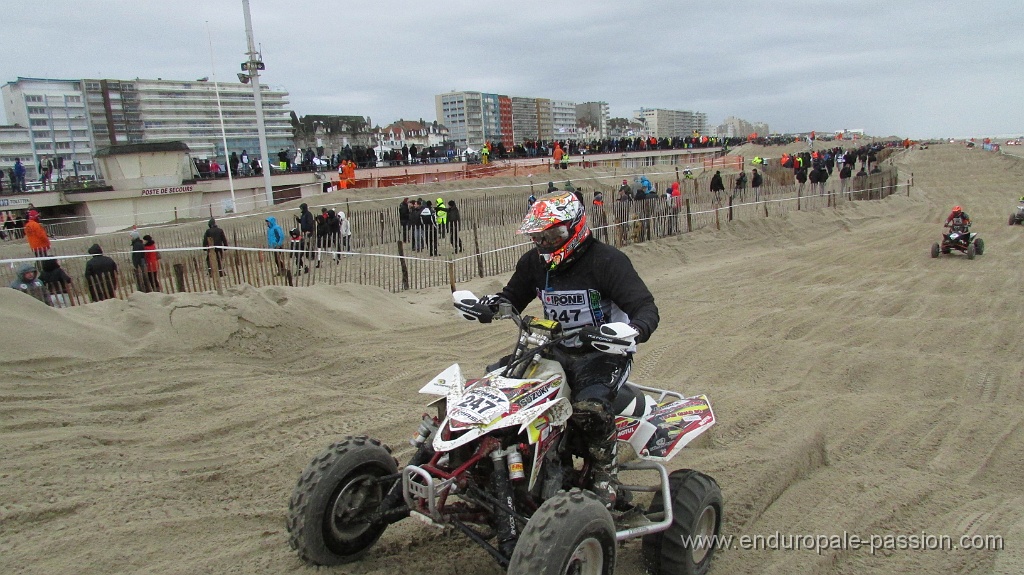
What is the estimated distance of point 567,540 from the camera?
9.17 feet

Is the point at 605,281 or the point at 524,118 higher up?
the point at 524,118

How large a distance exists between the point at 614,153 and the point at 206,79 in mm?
33926

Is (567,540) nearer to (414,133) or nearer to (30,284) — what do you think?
(30,284)

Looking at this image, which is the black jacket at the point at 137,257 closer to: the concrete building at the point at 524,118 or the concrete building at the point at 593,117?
the concrete building at the point at 524,118

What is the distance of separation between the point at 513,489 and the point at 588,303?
127 cm

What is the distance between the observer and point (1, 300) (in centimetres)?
659

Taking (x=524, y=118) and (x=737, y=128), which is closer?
(x=524, y=118)

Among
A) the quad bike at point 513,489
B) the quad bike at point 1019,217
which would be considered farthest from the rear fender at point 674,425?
the quad bike at point 1019,217

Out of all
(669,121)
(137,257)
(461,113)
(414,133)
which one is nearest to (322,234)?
(137,257)

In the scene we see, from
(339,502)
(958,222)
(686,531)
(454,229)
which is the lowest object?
(686,531)

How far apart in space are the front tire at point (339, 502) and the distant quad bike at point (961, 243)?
16696 millimetres

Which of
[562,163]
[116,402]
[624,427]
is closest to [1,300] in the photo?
[116,402]

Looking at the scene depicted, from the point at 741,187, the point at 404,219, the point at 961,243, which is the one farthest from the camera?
the point at 741,187

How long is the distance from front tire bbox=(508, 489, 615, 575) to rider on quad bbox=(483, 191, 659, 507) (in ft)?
1.74
